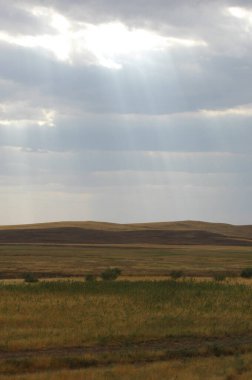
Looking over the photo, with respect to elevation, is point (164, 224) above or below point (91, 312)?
above

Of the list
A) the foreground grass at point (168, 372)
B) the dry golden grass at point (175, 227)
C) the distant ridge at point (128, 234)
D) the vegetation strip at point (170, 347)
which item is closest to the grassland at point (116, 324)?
the vegetation strip at point (170, 347)

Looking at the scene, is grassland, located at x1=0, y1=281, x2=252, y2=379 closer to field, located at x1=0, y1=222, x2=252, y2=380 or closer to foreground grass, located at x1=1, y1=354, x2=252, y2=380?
field, located at x1=0, y1=222, x2=252, y2=380

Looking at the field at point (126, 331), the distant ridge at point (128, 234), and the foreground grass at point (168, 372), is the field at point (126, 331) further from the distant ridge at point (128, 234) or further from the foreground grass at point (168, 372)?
the distant ridge at point (128, 234)

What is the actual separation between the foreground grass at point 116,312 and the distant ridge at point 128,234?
10226cm

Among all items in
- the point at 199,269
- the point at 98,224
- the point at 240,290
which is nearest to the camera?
the point at 240,290

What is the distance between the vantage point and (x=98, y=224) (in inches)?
7436

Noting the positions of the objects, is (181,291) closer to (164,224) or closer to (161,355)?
(161,355)

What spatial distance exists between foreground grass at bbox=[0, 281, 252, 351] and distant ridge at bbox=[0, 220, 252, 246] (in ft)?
336

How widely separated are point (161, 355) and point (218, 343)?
347 centimetres

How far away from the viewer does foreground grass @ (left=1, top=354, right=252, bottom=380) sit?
56.3ft

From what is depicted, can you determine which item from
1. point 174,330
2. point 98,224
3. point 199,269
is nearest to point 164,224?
point 98,224

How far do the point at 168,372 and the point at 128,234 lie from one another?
142m

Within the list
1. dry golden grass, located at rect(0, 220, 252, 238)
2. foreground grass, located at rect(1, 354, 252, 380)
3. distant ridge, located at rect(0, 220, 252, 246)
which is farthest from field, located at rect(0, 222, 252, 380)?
dry golden grass, located at rect(0, 220, 252, 238)

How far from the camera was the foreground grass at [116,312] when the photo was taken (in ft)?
78.3
